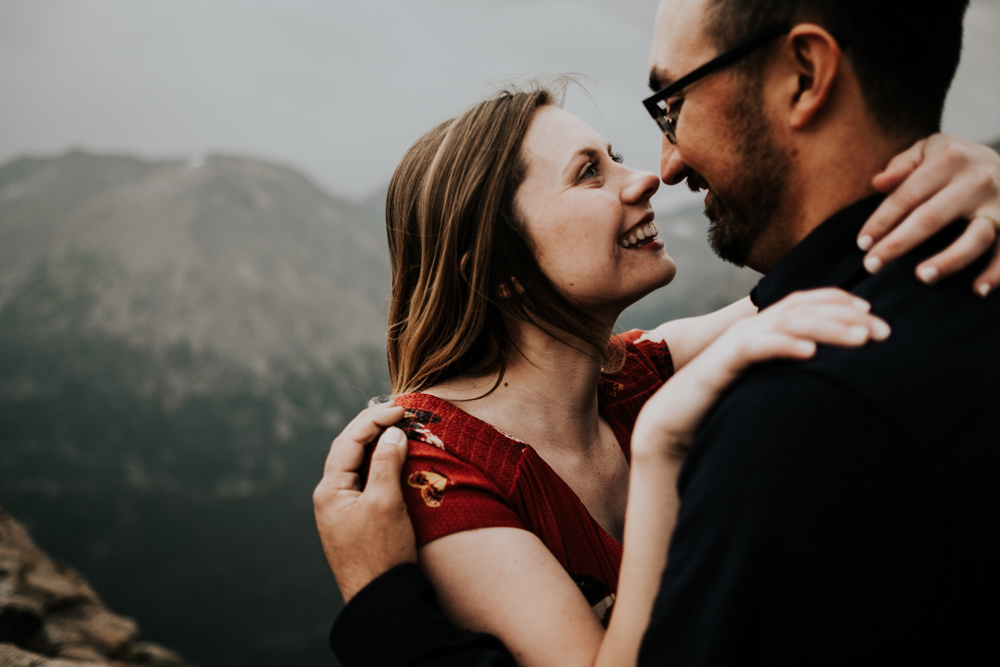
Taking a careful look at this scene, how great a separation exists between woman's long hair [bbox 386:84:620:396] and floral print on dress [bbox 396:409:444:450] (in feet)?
0.98

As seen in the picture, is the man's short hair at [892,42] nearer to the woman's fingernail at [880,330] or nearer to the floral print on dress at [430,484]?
the woman's fingernail at [880,330]

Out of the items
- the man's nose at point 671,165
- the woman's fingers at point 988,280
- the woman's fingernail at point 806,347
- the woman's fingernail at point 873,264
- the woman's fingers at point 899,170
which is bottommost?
the woman's fingernail at point 806,347

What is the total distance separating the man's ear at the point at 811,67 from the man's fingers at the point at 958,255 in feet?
1.25

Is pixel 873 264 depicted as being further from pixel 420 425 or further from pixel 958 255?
pixel 420 425

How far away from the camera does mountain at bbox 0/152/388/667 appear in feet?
30.4

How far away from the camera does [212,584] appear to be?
30.1ft

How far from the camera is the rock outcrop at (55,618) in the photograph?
2.30m

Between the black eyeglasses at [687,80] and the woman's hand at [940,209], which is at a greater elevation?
the black eyeglasses at [687,80]

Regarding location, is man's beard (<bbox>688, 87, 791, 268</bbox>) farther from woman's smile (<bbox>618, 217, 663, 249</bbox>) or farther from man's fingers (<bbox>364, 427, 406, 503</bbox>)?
man's fingers (<bbox>364, 427, 406, 503</bbox>)

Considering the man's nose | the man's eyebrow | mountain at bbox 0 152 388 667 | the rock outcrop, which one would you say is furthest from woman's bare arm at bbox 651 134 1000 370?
mountain at bbox 0 152 388 667

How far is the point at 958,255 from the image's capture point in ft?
2.75

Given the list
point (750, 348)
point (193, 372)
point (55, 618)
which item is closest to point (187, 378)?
point (193, 372)

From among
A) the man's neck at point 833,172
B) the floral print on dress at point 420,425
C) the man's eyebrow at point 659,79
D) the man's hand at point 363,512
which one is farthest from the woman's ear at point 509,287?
the man's neck at point 833,172

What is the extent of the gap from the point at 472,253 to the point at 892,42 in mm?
1158
